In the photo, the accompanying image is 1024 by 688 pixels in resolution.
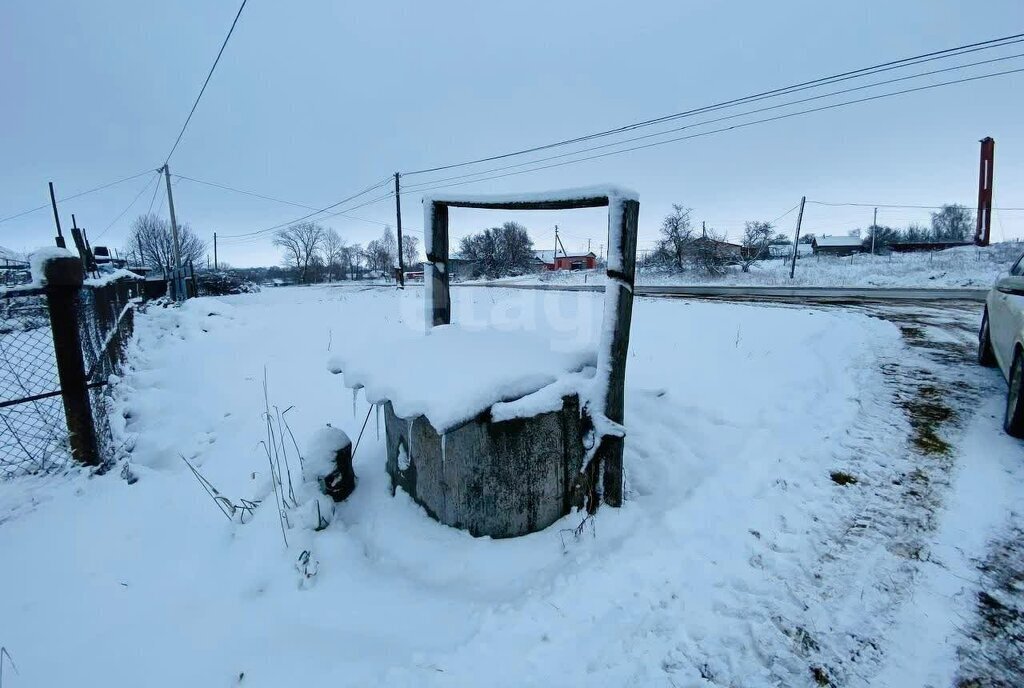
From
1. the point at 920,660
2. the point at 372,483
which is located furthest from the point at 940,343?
the point at 372,483

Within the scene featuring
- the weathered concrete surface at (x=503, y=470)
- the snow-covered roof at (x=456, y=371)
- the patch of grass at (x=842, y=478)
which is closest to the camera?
the snow-covered roof at (x=456, y=371)

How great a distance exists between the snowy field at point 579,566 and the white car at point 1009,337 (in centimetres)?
23

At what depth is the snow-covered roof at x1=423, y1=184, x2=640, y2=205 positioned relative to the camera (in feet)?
7.30

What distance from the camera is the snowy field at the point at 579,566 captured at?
5.40ft

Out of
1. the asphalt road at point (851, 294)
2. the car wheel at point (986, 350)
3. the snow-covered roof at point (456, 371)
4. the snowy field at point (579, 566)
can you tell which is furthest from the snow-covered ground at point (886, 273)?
the snow-covered roof at point (456, 371)

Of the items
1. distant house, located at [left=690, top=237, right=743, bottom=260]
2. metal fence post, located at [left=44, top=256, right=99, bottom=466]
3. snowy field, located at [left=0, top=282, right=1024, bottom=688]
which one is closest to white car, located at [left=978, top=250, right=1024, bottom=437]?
snowy field, located at [left=0, top=282, right=1024, bottom=688]

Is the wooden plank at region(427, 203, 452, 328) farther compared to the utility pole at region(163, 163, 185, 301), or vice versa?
the utility pole at region(163, 163, 185, 301)

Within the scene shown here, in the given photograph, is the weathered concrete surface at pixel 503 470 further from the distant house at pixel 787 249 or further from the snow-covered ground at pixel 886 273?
the distant house at pixel 787 249

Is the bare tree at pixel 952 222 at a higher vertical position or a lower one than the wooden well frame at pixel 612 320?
higher

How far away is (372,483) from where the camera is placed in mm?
2789

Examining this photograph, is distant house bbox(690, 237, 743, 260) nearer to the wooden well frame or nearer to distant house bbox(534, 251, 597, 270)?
distant house bbox(534, 251, 597, 270)

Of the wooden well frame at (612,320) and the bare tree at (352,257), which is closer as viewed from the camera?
the wooden well frame at (612,320)

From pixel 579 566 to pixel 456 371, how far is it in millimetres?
1132

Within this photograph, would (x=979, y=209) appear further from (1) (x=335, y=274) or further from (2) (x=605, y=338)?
(1) (x=335, y=274)
